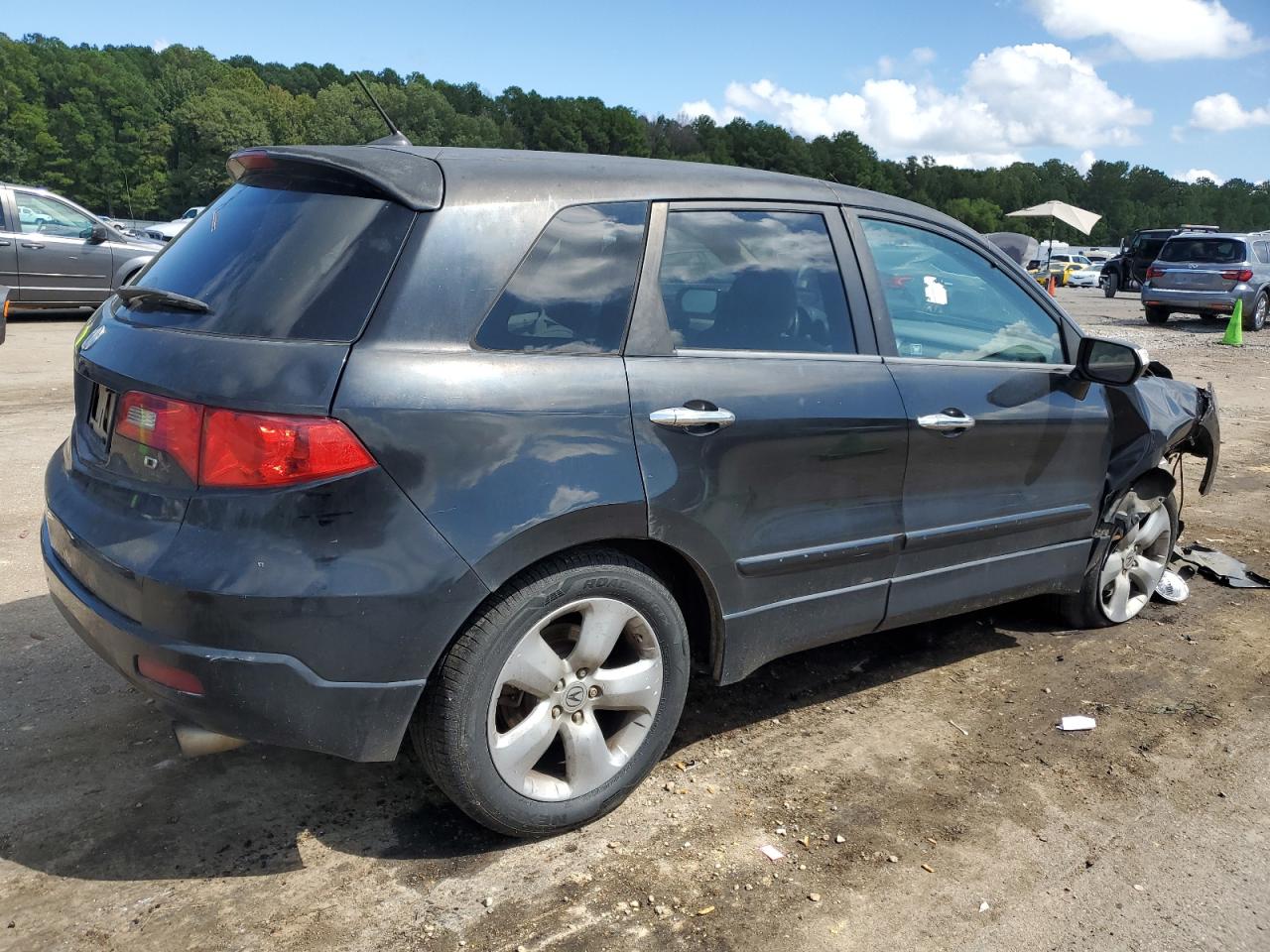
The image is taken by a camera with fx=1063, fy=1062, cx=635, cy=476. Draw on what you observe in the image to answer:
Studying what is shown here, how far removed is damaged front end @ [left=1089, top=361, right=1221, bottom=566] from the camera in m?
4.28

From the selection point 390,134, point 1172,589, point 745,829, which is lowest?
point 745,829

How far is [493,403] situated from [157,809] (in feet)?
5.02

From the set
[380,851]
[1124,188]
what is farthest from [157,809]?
[1124,188]

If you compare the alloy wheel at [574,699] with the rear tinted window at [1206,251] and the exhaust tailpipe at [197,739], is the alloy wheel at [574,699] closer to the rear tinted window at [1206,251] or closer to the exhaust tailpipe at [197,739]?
the exhaust tailpipe at [197,739]

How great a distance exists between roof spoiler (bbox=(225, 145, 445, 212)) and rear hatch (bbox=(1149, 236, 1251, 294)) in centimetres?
2129

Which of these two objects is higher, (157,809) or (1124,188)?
(1124,188)

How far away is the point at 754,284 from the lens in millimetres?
3232

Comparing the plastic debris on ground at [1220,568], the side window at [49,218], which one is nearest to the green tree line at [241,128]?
the side window at [49,218]

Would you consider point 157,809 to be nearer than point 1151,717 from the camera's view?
Yes

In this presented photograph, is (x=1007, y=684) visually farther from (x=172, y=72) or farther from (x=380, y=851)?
(x=172, y=72)

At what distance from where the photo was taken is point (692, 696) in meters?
3.86

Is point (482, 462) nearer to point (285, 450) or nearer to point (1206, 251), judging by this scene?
point (285, 450)

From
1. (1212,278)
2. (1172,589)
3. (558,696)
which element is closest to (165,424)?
(558,696)

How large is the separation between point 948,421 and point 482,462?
1.72 metres
